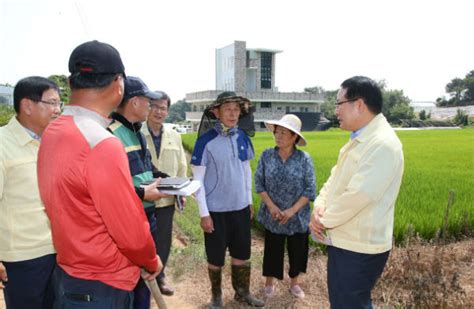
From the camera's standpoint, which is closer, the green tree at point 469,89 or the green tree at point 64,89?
the green tree at point 64,89

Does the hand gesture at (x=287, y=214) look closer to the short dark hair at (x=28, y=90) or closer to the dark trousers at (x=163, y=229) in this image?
the dark trousers at (x=163, y=229)

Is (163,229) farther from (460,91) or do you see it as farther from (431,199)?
(460,91)

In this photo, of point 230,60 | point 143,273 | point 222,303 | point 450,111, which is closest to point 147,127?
point 222,303

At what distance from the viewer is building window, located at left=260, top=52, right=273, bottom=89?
54.1 metres

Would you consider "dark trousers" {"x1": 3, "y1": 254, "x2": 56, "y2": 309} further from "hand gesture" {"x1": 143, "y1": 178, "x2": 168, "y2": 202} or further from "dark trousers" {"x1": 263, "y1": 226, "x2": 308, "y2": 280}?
"dark trousers" {"x1": 263, "y1": 226, "x2": 308, "y2": 280}

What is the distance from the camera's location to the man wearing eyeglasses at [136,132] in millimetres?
2447

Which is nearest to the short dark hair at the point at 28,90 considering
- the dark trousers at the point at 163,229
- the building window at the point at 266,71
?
the dark trousers at the point at 163,229

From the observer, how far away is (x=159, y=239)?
3.95 metres

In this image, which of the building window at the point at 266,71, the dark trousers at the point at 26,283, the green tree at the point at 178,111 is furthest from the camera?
the green tree at the point at 178,111

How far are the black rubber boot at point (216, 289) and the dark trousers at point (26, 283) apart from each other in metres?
1.52

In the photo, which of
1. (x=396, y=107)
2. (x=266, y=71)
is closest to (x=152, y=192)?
(x=266, y=71)

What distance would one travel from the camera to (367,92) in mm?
2371

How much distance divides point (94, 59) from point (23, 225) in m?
1.32

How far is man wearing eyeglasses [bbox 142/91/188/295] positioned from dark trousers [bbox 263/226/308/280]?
103 cm
